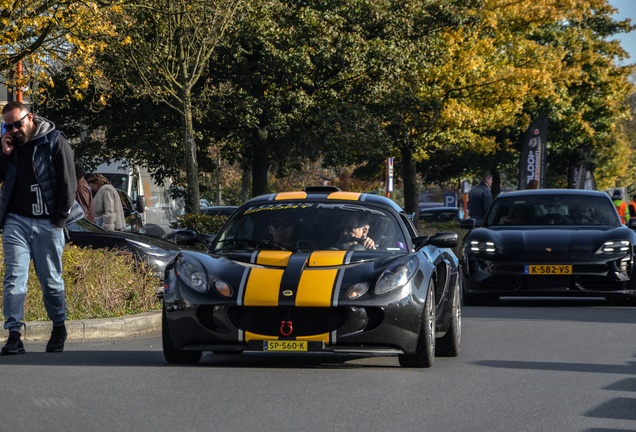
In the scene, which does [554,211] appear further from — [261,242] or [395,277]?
[395,277]

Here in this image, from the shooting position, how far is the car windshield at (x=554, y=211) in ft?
42.4

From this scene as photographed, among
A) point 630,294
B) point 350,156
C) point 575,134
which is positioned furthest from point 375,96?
point 575,134

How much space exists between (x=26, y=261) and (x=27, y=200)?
0.47 meters

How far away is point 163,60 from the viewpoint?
2202 cm

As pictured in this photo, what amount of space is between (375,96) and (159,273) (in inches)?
678

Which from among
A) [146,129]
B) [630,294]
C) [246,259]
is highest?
[146,129]

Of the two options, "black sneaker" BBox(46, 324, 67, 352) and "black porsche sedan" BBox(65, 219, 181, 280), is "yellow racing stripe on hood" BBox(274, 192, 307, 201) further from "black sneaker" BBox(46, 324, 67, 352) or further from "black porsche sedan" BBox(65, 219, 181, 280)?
"black porsche sedan" BBox(65, 219, 181, 280)

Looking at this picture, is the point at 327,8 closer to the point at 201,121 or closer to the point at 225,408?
the point at 201,121

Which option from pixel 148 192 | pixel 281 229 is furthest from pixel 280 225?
pixel 148 192

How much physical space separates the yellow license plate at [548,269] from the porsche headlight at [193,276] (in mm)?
6119

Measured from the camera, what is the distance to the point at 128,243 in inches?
447

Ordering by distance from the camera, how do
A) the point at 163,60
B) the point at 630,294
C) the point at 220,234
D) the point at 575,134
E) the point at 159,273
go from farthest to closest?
the point at 575,134 < the point at 163,60 < the point at 630,294 < the point at 159,273 < the point at 220,234

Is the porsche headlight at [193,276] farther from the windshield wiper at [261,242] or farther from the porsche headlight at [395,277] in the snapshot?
the porsche headlight at [395,277]

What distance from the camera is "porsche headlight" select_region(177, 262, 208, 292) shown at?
21.8 feet
